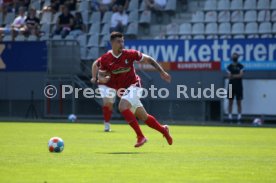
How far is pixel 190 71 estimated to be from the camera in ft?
99.0

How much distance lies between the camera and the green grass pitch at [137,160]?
10.4 metres

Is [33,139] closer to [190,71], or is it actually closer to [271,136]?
[271,136]

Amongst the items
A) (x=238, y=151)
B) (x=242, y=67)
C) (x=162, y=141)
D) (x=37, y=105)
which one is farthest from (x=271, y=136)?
(x=37, y=105)

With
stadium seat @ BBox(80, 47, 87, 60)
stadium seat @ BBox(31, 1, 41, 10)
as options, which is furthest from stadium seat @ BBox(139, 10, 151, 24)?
stadium seat @ BBox(31, 1, 41, 10)

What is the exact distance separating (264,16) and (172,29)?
3.95 metres

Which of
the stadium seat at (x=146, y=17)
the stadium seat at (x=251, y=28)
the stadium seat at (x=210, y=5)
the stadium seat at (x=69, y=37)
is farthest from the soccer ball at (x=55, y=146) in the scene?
the stadium seat at (x=69, y=37)

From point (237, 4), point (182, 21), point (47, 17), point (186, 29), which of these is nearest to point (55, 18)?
point (47, 17)

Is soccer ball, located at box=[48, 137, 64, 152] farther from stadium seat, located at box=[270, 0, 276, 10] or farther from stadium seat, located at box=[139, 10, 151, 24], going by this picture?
stadium seat, located at box=[139, 10, 151, 24]

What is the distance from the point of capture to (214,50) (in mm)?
29656

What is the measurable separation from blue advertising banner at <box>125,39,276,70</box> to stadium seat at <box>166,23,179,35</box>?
113 centimetres

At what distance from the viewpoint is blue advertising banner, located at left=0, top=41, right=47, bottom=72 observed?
32.6 metres

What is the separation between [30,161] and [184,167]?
8.26 ft

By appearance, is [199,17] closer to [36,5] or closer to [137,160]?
[36,5]

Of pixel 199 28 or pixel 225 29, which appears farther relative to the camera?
pixel 199 28
